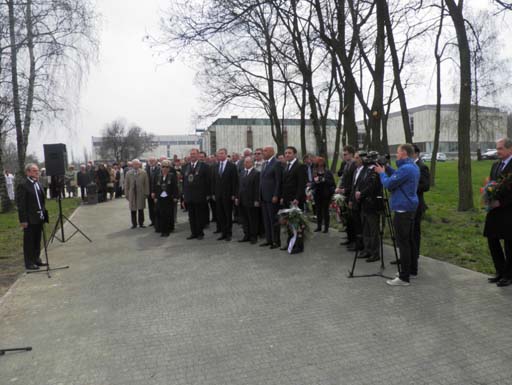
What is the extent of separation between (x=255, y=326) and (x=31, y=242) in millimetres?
5202

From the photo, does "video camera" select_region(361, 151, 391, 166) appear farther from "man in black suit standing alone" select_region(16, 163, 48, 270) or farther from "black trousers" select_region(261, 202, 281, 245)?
"man in black suit standing alone" select_region(16, 163, 48, 270)

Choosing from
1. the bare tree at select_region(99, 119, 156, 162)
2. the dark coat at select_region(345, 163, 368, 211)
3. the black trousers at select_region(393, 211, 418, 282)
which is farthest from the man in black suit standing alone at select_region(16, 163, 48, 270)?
the bare tree at select_region(99, 119, 156, 162)

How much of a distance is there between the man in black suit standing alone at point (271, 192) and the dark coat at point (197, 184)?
201 cm

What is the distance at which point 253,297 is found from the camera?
5465 millimetres

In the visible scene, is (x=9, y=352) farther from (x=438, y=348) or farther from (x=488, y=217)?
(x=488, y=217)

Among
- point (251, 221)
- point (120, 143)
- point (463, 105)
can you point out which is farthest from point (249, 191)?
point (120, 143)

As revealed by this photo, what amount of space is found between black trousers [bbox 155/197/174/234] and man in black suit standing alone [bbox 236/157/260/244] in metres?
2.31

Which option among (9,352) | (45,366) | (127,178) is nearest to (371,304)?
(45,366)

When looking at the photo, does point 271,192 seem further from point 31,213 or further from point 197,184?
point 31,213

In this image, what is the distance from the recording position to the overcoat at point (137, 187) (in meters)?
11.9

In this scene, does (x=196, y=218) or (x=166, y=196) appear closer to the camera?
(x=196, y=218)

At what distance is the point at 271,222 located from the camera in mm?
8695

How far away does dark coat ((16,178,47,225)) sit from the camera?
7289 mm

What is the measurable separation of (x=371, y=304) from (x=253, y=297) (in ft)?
5.10
